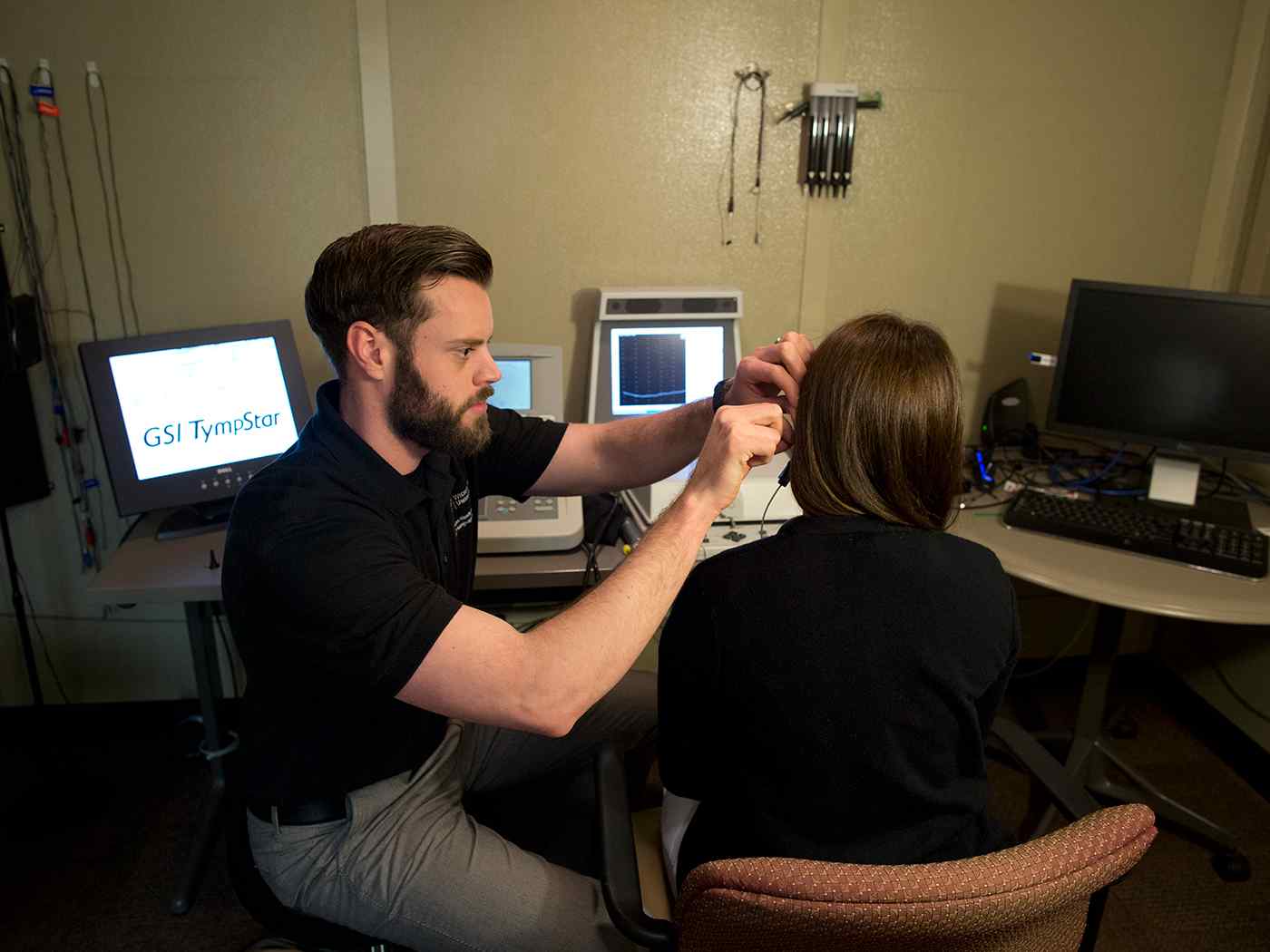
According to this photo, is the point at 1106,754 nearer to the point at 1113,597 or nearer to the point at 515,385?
the point at 1113,597

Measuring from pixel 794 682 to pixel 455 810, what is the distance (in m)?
0.64

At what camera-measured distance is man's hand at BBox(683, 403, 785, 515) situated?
122 centimetres

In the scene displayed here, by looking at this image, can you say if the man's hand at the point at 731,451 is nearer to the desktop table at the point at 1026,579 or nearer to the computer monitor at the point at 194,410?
the desktop table at the point at 1026,579

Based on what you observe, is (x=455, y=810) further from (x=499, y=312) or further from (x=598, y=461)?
(x=499, y=312)

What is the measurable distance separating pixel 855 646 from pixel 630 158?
167cm

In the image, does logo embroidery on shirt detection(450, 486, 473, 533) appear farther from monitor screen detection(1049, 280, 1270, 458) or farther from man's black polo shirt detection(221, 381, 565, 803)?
monitor screen detection(1049, 280, 1270, 458)

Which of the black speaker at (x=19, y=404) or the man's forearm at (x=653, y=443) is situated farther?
the black speaker at (x=19, y=404)

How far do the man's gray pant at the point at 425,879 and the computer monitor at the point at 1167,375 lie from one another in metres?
1.62

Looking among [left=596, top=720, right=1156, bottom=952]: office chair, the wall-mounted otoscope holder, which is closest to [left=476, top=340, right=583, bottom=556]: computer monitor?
the wall-mounted otoscope holder

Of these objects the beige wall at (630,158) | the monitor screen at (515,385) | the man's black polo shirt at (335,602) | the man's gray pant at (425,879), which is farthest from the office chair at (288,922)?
the beige wall at (630,158)

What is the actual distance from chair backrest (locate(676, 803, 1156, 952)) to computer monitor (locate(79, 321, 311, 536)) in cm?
159

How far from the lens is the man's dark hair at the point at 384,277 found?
132 centimetres

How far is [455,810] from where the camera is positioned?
1425 mm

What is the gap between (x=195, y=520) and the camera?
2.09 meters
